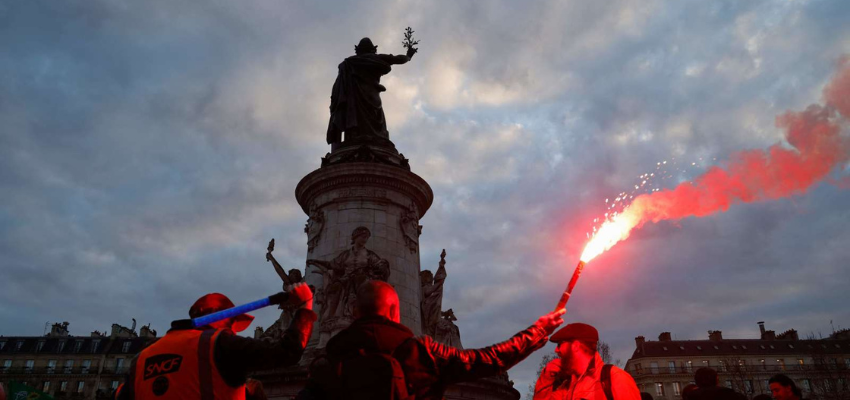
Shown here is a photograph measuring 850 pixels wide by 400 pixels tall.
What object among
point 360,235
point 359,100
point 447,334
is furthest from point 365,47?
point 447,334

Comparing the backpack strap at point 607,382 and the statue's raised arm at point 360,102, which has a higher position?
the statue's raised arm at point 360,102

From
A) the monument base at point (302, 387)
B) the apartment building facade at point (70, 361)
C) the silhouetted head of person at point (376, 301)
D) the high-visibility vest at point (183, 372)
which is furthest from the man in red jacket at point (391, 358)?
the apartment building facade at point (70, 361)

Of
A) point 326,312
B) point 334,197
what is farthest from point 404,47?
point 326,312

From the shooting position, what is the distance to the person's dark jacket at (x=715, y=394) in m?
6.41

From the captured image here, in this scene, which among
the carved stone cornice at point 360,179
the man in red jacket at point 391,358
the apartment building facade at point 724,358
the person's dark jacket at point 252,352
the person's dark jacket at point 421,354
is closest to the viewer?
the man in red jacket at point 391,358

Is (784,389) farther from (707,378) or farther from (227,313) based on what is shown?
(227,313)

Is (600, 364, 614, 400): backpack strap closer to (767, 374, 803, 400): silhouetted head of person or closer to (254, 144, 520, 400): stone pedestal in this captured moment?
(767, 374, 803, 400): silhouetted head of person

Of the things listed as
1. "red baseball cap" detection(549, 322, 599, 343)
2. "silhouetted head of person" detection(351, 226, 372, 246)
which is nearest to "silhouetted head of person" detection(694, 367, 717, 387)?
"red baseball cap" detection(549, 322, 599, 343)

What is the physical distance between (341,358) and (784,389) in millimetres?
5891

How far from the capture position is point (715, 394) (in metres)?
6.45

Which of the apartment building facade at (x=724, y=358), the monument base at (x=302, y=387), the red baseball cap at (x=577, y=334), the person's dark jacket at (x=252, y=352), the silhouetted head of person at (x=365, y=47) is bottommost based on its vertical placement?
the person's dark jacket at (x=252, y=352)

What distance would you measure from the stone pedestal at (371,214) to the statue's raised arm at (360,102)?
59.9 inches

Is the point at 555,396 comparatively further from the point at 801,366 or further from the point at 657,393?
the point at 801,366

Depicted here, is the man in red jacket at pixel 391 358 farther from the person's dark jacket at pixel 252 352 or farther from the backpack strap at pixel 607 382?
the backpack strap at pixel 607 382
